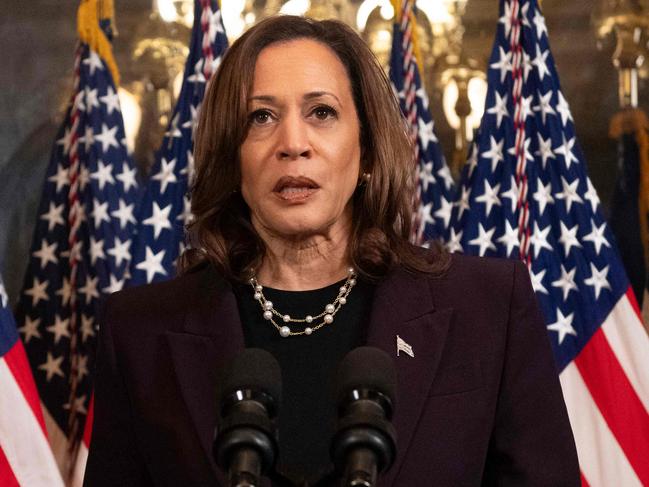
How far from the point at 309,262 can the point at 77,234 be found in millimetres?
2130

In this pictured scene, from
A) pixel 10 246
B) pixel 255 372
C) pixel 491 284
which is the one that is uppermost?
pixel 255 372

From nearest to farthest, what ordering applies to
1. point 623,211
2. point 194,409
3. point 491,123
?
point 194,409, point 491,123, point 623,211

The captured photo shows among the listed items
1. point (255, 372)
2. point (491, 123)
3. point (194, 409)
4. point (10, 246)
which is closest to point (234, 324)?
point (194, 409)

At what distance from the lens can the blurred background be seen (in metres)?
4.03

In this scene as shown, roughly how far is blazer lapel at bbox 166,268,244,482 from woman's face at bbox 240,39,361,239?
18 centimetres

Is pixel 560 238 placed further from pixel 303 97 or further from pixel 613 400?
pixel 303 97

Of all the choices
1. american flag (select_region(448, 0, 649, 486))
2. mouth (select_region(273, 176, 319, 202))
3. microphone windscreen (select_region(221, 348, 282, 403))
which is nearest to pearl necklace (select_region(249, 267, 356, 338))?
mouth (select_region(273, 176, 319, 202))

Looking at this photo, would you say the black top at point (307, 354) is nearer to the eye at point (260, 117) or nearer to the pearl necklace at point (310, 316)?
the pearl necklace at point (310, 316)

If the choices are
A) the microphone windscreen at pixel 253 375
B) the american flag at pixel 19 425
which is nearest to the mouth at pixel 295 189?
the microphone windscreen at pixel 253 375

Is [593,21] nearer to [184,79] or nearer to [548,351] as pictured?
[184,79]

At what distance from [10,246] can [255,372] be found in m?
3.08

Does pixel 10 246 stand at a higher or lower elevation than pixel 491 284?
lower

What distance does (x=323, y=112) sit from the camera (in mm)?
1888

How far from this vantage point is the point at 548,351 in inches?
72.0
